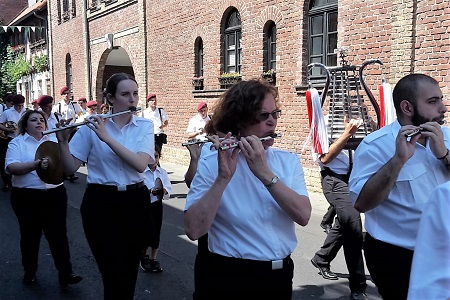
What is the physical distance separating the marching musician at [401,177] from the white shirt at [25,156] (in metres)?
3.20

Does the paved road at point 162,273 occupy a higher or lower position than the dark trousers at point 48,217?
lower

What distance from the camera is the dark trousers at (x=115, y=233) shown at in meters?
3.41

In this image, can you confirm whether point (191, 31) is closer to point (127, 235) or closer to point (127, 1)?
point (127, 1)

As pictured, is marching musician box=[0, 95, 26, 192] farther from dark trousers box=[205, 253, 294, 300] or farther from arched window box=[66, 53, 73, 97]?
arched window box=[66, 53, 73, 97]

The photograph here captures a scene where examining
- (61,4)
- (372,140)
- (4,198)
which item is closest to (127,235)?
(372,140)

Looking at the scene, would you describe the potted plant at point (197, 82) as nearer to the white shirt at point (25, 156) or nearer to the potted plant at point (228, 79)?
the potted plant at point (228, 79)

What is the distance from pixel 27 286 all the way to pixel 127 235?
2044mm

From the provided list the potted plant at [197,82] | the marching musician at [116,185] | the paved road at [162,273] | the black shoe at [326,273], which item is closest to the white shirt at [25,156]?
the paved road at [162,273]

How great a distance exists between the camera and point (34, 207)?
4.68 m

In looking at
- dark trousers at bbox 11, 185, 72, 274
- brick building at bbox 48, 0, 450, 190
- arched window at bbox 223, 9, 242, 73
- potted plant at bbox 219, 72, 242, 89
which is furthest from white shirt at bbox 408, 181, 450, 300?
arched window at bbox 223, 9, 242, 73

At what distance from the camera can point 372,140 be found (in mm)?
2717

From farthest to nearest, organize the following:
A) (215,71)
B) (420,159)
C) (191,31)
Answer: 1. (191,31)
2. (215,71)
3. (420,159)

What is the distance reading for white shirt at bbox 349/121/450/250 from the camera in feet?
8.29

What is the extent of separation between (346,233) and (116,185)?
7.23ft
